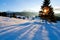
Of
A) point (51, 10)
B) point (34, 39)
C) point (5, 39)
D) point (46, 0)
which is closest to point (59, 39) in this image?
point (34, 39)

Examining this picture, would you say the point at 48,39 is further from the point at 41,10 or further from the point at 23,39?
the point at 41,10

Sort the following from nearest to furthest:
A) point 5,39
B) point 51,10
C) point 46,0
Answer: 1. point 5,39
2. point 51,10
3. point 46,0

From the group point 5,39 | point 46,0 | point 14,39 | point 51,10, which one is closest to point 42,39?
point 14,39

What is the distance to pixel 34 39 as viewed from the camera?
525 cm

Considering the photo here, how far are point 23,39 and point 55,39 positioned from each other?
4.57ft

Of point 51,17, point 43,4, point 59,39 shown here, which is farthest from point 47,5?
point 59,39

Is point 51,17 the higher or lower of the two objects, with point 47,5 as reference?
lower

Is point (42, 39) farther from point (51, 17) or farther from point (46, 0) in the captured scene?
point (46, 0)

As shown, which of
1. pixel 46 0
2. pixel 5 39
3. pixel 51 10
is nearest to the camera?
pixel 5 39

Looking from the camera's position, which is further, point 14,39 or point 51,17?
point 51,17

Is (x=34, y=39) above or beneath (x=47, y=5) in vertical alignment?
beneath

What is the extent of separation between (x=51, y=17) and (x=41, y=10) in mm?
3002

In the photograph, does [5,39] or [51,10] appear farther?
[51,10]

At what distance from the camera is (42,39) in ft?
17.5
